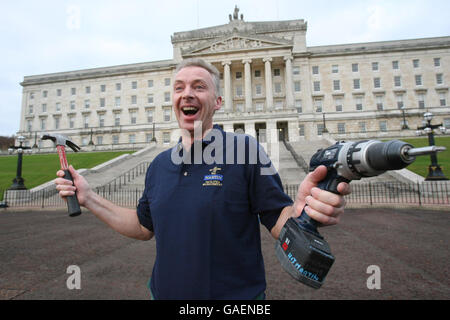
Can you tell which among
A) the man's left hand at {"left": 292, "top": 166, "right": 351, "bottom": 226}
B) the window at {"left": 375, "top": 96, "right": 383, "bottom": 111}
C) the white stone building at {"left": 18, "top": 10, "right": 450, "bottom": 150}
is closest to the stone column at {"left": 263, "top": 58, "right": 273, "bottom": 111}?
the white stone building at {"left": 18, "top": 10, "right": 450, "bottom": 150}

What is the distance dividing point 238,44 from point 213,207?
1932 inches

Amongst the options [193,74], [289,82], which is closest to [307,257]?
[193,74]

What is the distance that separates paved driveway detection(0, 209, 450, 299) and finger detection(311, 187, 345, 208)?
8.89 ft

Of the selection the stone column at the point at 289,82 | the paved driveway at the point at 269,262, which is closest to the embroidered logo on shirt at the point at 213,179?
the paved driveway at the point at 269,262

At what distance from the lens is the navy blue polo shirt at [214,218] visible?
146cm

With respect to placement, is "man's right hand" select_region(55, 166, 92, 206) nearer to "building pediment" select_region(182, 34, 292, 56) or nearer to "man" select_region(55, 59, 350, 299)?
"man" select_region(55, 59, 350, 299)

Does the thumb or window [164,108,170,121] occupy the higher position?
window [164,108,170,121]

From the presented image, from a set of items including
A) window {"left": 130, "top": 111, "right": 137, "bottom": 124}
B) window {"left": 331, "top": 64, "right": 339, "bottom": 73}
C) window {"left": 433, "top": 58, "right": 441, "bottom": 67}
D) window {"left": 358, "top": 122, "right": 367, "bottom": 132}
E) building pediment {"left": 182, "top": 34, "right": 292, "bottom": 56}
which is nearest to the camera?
building pediment {"left": 182, "top": 34, "right": 292, "bottom": 56}

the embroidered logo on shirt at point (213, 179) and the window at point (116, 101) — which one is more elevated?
the window at point (116, 101)

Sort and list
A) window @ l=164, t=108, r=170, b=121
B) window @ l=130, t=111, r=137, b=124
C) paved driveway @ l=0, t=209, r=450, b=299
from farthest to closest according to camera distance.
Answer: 1. window @ l=130, t=111, r=137, b=124
2. window @ l=164, t=108, r=170, b=121
3. paved driveway @ l=0, t=209, r=450, b=299

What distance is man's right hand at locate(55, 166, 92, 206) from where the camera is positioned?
1.88 metres

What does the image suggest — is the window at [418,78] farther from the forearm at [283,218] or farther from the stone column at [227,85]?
the forearm at [283,218]

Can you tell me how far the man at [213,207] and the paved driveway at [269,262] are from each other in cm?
233
